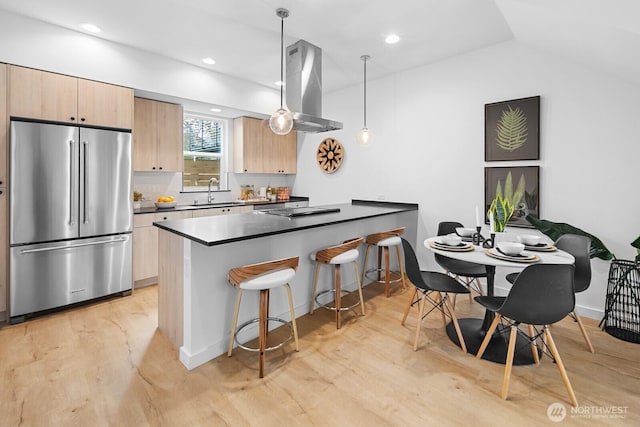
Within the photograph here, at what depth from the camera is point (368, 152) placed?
4.98 metres

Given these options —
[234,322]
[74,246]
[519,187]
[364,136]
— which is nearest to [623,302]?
[519,187]

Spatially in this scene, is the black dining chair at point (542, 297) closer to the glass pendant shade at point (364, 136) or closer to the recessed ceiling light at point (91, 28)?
the glass pendant shade at point (364, 136)

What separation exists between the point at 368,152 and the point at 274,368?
3546mm

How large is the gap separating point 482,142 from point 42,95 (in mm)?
4605

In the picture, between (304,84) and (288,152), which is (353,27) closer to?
(304,84)

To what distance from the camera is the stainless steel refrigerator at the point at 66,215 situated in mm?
2945

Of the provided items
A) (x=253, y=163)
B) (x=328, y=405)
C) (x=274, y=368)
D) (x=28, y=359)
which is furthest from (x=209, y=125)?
(x=328, y=405)

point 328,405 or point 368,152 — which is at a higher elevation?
point 368,152

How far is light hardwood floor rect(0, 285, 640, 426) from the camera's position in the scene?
182cm

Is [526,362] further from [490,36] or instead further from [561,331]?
[490,36]

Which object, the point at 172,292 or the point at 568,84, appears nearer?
the point at 172,292

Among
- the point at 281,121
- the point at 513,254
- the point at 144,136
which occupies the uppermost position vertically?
the point at 144,136

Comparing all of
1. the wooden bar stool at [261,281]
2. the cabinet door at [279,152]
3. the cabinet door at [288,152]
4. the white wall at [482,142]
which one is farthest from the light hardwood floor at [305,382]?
the cabinet door at [288,152]

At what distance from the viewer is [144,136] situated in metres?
4.24
